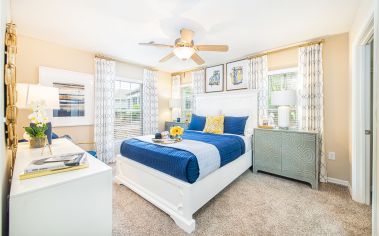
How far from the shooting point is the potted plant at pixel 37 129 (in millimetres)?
1625

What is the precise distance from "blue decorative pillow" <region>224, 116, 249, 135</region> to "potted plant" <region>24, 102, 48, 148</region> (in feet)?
9.64

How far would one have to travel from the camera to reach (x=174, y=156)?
193 cm

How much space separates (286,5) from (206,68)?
2.62 metres

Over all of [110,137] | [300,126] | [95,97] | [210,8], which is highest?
[210,8]

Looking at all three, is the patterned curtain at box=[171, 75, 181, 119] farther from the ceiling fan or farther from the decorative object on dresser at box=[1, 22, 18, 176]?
the decorative object on dresser at box=[1, 22, 18, 176]

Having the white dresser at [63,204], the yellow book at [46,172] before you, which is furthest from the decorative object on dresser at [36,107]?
the yellow book at [46,172]

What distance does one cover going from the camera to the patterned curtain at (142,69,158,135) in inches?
180

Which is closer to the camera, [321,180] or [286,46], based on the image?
[321,180]

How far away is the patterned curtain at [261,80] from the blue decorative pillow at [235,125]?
40 cm

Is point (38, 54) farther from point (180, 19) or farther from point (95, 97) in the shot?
point (180, 19)

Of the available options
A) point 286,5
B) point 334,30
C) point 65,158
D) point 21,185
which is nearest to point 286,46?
point 334,30

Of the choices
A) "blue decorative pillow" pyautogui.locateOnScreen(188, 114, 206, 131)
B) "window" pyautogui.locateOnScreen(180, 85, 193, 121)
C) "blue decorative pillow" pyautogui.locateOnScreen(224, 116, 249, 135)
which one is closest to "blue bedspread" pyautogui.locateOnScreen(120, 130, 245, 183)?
"blue decorative pillow" pyautogui.locateOnScreen(224, 116, 249, 135)

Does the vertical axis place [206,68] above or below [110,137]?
above

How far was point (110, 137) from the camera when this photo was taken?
383cm
